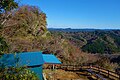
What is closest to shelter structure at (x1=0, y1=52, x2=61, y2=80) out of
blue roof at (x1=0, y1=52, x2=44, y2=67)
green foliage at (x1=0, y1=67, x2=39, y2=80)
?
blue roof at (x1=0, y1=52, x2=44, y2=67)

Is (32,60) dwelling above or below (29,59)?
below

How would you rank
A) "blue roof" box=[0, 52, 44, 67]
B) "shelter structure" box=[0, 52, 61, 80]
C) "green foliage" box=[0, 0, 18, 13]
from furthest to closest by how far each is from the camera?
"shelter structure" box=[0, 52, 61, 80]
"blue roof" box=[0, 52, 44, 67]
"green foliage" box=[0, 0, 18, 13]

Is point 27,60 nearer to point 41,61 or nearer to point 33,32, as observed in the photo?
point 41,61

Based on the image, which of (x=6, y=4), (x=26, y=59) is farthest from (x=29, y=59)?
(x=6, y=4)

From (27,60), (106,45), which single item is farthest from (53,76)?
(106,45)

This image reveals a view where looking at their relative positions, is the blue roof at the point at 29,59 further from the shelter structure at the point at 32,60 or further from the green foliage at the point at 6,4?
A: the green foliage at the point at 6,4

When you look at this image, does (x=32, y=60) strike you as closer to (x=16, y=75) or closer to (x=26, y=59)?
(x=26, y=59)

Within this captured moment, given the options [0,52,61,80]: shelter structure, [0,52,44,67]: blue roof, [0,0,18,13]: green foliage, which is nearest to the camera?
[0,0,18,13]: green foliage

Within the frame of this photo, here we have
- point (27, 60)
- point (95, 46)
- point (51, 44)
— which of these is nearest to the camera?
point (27, 60)

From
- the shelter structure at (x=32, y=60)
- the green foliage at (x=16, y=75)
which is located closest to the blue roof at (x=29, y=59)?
the shelter structure at (x=32, y=60)

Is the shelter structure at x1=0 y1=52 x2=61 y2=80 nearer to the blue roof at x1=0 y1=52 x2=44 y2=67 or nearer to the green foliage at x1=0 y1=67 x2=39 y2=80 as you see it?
the blue roof at x1=0 y1=52 x2=44 y2=67

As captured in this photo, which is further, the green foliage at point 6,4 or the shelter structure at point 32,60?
the shelter structure at point 32,60
